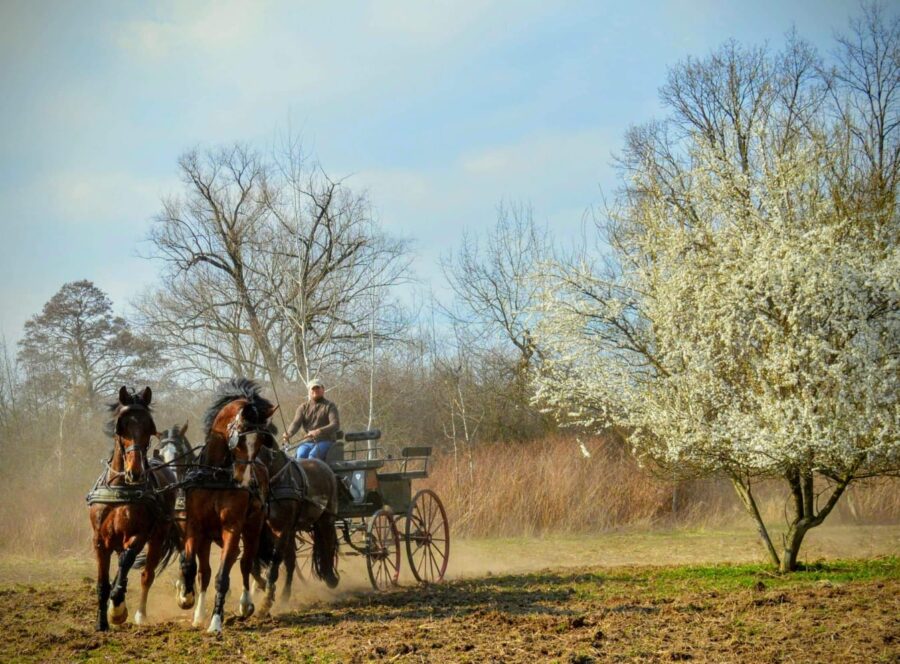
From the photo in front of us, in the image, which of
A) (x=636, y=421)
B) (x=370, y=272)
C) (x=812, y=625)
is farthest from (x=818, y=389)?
(x=370, y=272)

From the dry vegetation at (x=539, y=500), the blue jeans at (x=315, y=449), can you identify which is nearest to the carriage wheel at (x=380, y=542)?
the blue jeans at (x=315, y=449)

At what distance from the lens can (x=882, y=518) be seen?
60.8ft

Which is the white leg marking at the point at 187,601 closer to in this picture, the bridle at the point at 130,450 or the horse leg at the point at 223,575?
the horse leg at the point at 223,575

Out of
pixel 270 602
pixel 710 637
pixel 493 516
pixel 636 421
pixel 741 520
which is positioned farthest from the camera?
pixel 741 520

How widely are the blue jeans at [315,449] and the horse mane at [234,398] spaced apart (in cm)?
222

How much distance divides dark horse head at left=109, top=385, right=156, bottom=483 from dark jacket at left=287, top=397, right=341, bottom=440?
117 inches

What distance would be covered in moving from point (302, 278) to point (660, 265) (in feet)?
31.8

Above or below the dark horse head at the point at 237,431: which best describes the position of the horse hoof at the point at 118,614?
below

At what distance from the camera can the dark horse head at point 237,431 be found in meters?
8.29

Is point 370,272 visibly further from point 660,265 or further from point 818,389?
point 818,389

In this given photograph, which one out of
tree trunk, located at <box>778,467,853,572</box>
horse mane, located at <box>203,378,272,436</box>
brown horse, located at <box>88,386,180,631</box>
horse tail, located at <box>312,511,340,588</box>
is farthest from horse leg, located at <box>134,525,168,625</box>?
tree trunk, located at <box>778,467,853,572</box>

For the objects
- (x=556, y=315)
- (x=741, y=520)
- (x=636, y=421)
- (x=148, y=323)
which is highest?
(x=148, y=323)

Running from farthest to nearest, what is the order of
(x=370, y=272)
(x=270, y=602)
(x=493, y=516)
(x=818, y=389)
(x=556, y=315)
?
(x=370, y=272), (x=493, y=516), (x=556, y=315), (x=818, y=389), (x=270, y=602)

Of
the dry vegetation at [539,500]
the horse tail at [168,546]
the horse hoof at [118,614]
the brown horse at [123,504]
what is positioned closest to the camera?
the brown horse at [123,504]
